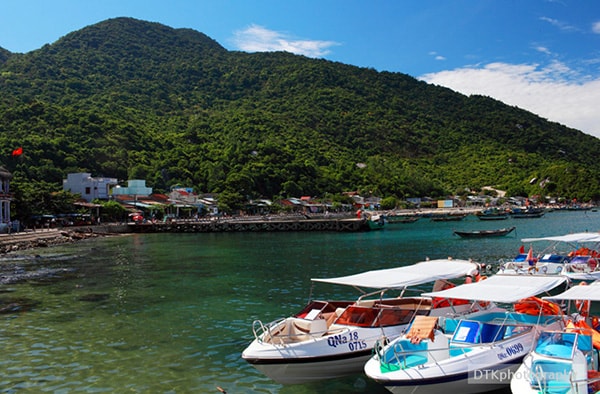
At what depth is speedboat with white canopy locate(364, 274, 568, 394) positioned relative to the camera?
11.0 m

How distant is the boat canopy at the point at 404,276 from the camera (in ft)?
50.5

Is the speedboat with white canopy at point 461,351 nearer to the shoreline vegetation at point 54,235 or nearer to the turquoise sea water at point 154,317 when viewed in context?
the turquoise sea water at point 154,317

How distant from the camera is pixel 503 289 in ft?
45.0

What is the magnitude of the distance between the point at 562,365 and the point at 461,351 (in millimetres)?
2180

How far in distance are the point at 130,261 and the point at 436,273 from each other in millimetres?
30708

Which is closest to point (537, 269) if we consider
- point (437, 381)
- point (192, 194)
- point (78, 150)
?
point (437, 381)

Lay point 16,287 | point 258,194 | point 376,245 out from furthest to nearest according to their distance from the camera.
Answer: point 258,194 < point 376,245 < point 16,287

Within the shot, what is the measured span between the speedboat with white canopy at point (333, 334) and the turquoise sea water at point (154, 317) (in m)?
0.48

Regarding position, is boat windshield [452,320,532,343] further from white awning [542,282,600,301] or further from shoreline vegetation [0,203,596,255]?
shoreline vegetation [0,203,596,255]

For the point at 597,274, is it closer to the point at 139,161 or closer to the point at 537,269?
the point at 537,269

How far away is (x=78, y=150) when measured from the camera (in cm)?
11225

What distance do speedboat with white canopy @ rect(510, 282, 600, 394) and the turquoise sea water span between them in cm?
382

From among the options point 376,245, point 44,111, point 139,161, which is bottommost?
point 376,245

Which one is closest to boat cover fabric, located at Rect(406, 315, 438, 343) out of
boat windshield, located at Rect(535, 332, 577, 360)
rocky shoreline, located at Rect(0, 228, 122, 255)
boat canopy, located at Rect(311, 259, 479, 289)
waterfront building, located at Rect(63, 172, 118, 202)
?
boat windshield, located at Rect(535, 332, 577, 360)
